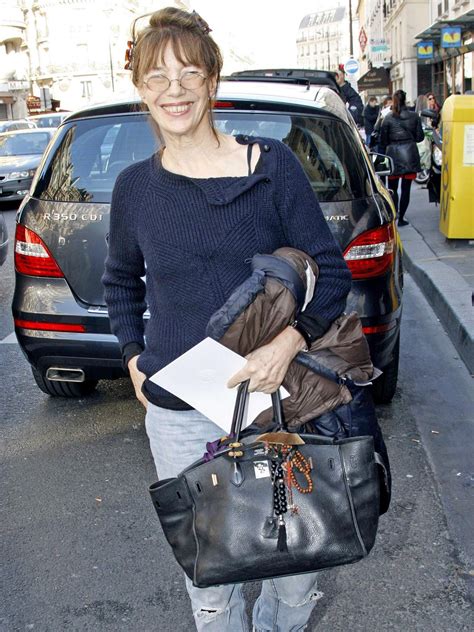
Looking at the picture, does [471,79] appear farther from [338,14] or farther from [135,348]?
[338,14]

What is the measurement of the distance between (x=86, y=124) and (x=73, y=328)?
109cm

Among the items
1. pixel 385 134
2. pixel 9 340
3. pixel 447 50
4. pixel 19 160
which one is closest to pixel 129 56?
pixel 9 340

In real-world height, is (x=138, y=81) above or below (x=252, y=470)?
above

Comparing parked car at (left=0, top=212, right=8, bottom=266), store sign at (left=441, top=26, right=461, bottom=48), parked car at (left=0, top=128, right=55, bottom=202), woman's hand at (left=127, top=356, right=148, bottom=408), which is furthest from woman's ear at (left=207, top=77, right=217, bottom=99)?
store sign at (left=441, top=26, right=461, bottom=48)

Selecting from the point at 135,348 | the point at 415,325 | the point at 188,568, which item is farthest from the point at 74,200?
the point at 415,325

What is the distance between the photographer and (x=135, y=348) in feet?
7.97

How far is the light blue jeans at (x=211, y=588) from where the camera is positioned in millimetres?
2270

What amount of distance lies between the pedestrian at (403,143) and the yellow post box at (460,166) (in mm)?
1647

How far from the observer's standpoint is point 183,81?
84.5 inches

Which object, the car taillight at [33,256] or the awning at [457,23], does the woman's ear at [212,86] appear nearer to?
the car taillight at [33,256]


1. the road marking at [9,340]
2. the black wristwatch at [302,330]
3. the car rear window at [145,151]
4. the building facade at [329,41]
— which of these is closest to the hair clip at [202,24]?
the black wristwatch at [302,330]

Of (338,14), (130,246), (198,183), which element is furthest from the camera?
(338,14)

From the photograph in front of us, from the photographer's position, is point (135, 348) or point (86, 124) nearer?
point (135, 348)

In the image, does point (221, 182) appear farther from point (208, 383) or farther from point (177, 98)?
point (208, 383)
